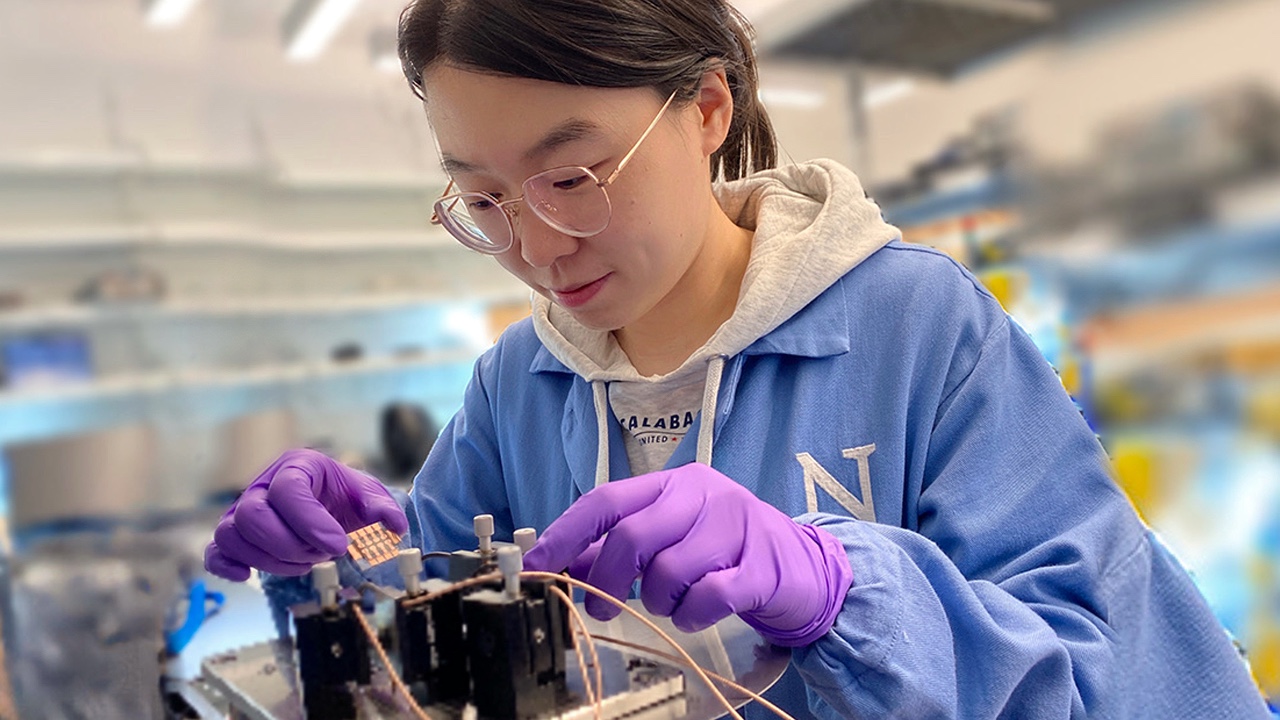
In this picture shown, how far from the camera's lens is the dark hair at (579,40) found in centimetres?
78

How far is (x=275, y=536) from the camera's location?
2.93 feet

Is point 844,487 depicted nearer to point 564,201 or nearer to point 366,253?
point 564,201

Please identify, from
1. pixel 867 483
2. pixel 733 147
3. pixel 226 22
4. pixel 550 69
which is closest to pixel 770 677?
pixel 867 483

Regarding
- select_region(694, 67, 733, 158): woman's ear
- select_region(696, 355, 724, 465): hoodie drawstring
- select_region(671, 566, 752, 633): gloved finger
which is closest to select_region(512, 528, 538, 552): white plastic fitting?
select_region(671, 566, 752, 633): gloved finger

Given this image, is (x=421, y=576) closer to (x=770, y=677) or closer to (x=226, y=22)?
(x=770, y=677)

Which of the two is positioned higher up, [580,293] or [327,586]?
[580,293]

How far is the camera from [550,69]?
78cm

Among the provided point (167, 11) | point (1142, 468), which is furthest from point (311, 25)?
point (1142, 468)

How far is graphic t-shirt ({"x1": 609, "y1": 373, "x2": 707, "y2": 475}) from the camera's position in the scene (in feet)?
3.22

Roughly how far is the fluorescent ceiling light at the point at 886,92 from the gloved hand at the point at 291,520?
59.7 inches

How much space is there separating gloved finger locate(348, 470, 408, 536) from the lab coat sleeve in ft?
1.65

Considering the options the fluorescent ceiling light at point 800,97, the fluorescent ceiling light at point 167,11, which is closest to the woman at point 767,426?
the fluorescent ceiling light at point 800,97

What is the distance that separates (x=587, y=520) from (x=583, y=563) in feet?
0.15

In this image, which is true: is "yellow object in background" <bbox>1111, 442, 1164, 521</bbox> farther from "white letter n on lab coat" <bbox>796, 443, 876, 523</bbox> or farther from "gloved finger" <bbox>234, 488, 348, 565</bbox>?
"gloved finger" <bbox>234, 488, 348, 565</bbox>
